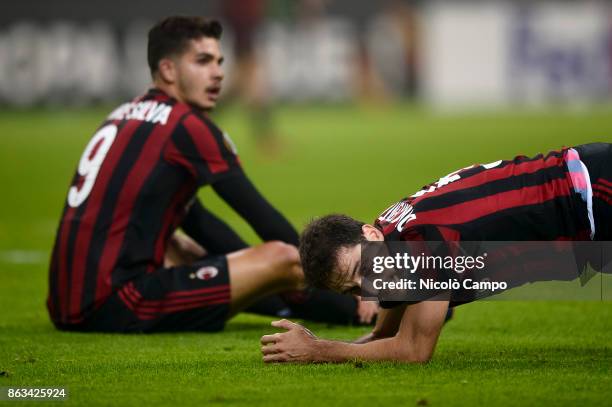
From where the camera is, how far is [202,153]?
5.61m

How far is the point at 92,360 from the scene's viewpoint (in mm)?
4777

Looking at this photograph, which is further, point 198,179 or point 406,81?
point 406,81

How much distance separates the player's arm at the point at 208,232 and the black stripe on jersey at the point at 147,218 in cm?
47

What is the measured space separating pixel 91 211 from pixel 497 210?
6.85 feet

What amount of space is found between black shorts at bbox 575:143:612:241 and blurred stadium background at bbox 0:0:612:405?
0.51 metres

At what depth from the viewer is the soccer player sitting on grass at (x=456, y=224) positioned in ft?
14.0

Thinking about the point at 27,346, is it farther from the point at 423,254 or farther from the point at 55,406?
the point at 423,254

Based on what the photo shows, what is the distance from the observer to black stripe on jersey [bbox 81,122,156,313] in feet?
18.0

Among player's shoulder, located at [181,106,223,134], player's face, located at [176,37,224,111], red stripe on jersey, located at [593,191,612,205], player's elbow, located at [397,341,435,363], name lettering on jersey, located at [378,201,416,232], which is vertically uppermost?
player's face, located at [176,37,224,111]

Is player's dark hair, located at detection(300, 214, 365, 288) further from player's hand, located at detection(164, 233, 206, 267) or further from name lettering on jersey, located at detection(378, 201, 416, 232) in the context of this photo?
player's hand, located at detection(164, 233, 206, 267)

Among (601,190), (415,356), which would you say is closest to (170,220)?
(415,356)

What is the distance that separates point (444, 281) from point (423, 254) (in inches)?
4.7

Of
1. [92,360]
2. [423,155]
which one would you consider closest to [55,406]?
[92,360]

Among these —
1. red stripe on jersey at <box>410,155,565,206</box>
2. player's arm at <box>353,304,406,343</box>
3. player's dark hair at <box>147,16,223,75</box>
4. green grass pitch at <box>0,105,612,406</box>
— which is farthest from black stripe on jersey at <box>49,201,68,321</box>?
red stripe on jersey at <box>410,155,565,206</box>
